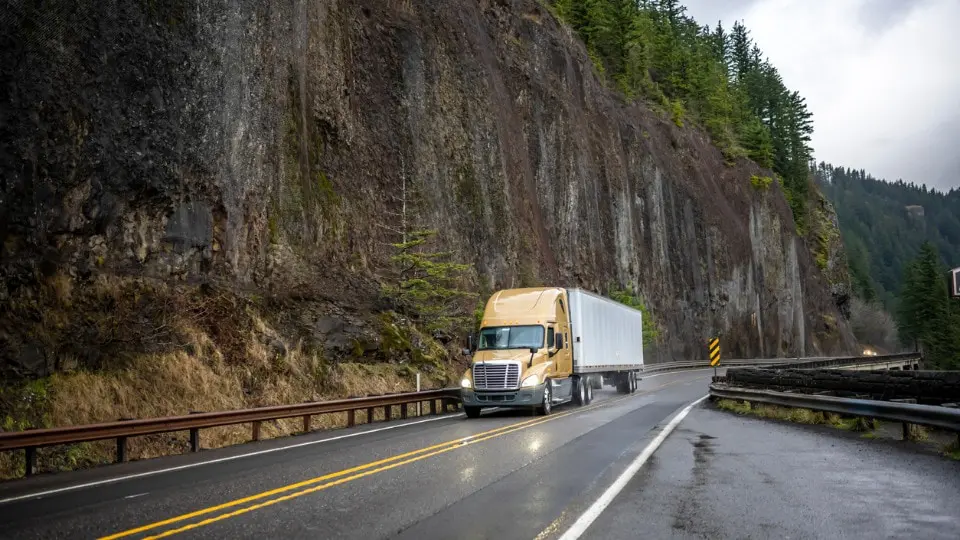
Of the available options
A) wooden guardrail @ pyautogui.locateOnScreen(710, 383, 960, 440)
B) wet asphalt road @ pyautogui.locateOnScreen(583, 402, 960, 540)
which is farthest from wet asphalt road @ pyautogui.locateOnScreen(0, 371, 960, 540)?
wooden guardrail @ pyautogui.locateOnScreen(710, 383, 960, 440)

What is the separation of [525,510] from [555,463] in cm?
357

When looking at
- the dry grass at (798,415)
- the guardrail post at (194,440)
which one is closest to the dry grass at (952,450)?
the dry grass at (798,415)

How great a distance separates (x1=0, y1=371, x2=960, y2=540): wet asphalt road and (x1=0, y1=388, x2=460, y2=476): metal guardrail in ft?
2.13

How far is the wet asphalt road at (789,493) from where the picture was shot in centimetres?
672

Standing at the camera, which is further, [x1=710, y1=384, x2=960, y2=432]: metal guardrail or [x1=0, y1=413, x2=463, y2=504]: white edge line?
[x1=710, y1=384, x2=960, y2=432]: metal guardrail

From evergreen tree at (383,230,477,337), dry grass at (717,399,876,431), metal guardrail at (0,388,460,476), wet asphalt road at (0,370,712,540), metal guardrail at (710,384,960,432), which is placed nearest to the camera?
wet asphalt road at (0,370,712,540)

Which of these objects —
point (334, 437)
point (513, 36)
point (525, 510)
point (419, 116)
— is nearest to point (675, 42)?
point (513, 36)

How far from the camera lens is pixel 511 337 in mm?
22797

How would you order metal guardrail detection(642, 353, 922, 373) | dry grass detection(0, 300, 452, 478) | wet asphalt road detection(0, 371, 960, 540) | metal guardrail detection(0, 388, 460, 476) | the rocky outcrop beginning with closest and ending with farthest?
wet asphalt road detection(0, 371, 960, 540), metal guardrail detection(0, 388, 460, 476), dry grass detection(0, 300, 452, 478), the rocky outcrop, metal guardrail detection(642, 353, 922, 373)

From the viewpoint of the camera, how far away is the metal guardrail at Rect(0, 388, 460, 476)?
38.2 feet

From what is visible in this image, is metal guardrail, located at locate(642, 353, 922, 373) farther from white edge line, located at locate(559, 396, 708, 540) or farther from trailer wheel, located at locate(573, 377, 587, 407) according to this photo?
white edge line, located at locate(559, 396, 708, 540)

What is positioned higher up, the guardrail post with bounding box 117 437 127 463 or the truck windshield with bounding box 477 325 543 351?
the truck windshield with bounding box 477 325 543 351

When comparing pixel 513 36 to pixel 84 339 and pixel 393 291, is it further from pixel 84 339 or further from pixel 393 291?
pixel 84 339

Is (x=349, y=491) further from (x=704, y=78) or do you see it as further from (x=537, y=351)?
(x=704, y=78)
